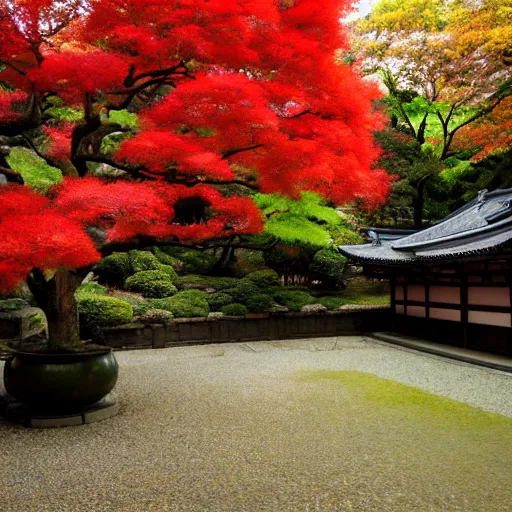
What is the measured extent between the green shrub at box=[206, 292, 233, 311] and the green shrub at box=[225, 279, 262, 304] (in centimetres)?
26

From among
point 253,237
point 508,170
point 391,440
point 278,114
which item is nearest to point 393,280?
point 253,237

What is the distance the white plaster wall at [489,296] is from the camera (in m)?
10.2

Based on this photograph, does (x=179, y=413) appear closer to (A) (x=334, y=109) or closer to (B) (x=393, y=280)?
(A) (x=334, y=109)

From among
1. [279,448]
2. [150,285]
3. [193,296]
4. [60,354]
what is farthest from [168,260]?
[279,448]

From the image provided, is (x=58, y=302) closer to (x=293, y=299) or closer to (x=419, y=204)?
(x=293, y=299)

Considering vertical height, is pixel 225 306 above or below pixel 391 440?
above

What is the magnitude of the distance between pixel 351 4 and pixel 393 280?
8.36 m

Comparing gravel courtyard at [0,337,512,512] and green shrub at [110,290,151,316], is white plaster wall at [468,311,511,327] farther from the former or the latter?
green shrub at [110,290,151,316]

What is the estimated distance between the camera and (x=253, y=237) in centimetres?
1703

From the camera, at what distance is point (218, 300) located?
14312 millimetres

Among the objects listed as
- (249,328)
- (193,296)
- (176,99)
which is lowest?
(249,328)

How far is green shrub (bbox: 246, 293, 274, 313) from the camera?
557 inches

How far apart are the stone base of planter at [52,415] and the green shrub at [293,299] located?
8.51m

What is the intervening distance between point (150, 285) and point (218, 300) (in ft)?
6.58
